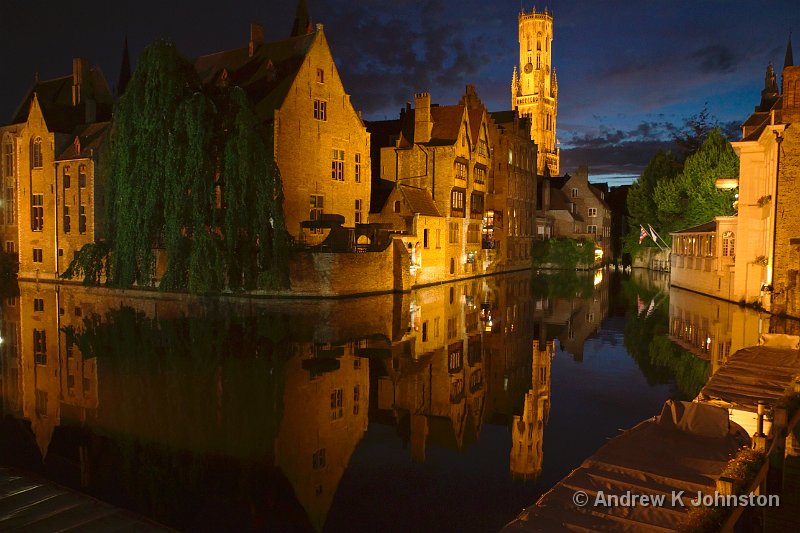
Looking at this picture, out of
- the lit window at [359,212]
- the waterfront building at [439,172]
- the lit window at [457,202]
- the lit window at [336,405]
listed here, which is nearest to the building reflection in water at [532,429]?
the lit window at [336,405]

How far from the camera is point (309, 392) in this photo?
13.8 m

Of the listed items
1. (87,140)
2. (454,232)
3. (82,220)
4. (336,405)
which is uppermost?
(87,140)

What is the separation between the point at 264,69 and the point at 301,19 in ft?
67.6

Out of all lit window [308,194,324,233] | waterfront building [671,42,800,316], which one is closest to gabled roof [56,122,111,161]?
lit window [308,194,324,233]

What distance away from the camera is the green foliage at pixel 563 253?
7100 cm

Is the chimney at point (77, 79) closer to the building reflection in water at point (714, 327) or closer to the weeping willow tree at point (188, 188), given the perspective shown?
the weeping willow tree at point (188, 188)

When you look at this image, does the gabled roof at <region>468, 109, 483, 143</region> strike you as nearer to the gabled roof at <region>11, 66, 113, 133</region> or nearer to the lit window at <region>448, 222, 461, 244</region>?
the lit window at <region>448, 222, 461, 244</region>

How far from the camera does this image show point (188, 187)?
29203mm

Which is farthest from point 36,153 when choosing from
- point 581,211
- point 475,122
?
point 581,211

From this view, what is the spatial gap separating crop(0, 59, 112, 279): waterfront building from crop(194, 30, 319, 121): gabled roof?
34.2ft

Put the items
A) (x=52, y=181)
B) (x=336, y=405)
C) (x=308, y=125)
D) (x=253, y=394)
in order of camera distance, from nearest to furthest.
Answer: (x=336, y=405) → (x=253, y=394) → (x=308, y=125) → (x=52, y=181)

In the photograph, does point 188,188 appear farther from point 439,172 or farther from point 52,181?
point 52,181

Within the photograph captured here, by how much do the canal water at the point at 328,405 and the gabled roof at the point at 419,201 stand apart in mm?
16855

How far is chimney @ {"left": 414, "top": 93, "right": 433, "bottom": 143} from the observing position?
158 ft
